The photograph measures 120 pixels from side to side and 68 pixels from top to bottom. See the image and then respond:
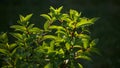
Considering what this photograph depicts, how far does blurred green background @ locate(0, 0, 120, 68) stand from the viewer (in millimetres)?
6384

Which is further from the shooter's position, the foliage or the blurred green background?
the blurred green background

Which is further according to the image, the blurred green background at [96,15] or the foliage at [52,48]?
the blurred green background at [96,15]

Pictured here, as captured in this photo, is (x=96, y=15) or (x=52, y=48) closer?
(x=52, y=48)

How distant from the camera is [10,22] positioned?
26.5 ft

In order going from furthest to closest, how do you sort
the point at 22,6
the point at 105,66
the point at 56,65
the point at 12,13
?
the point at 22,6 → the point at 12,13 → the point at 105,66 → the point at 56,65

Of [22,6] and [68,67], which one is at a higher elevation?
[22,6]

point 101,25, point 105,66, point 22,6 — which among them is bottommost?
point 105,66

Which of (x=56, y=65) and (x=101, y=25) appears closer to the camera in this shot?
(x=56, y=65)

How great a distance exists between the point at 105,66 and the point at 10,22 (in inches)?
125

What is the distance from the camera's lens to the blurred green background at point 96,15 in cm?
638

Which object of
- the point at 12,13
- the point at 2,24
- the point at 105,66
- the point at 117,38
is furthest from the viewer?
the point at 12,13

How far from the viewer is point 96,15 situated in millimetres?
9156

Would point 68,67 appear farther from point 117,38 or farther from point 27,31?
point 117,38

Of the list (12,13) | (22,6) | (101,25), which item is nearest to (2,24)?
(12,13)
